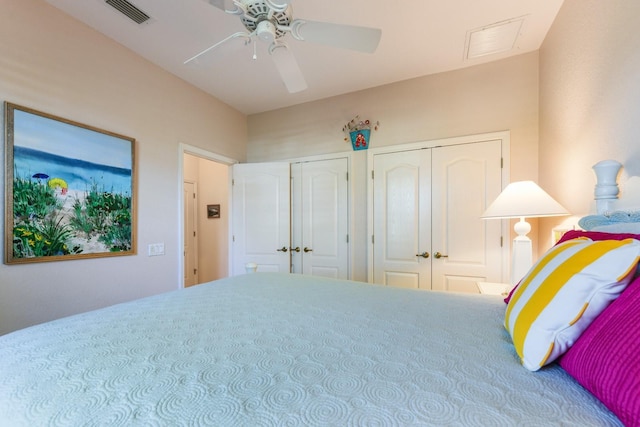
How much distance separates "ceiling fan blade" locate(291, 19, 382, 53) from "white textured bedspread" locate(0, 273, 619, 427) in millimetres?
1382

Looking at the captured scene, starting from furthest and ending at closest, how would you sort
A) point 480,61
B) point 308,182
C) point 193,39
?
point 308,182 < point 480,61 < point 193,39

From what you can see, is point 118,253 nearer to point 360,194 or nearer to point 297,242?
point 297,242

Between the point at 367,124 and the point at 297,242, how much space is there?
5.32 ft

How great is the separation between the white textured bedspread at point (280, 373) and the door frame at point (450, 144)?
1593 mm

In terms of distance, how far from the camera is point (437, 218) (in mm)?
2691

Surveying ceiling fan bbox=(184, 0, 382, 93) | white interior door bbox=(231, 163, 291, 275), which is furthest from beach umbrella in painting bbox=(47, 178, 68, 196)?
white interior door bbox=(231, 163, 291, 275)

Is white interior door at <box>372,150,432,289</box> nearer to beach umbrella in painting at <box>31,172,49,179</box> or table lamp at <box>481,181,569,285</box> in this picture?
table lamp at <box>481,181,569,285</box>

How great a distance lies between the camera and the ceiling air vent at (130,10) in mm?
1808

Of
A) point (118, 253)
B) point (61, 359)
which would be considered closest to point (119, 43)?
point (118, 253)

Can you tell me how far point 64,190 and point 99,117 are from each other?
63 cm

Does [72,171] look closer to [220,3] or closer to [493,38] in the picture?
[220,3]

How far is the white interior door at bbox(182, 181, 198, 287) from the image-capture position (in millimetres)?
4516

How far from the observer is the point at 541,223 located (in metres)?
2.32

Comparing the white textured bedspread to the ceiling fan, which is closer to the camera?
the white textured bedspread
